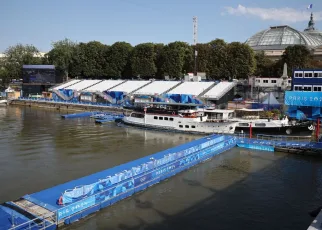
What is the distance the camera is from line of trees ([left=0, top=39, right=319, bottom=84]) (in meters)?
83.1

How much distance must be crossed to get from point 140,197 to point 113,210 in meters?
2.58

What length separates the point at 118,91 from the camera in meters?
78.3

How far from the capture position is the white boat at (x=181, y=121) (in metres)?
45.7

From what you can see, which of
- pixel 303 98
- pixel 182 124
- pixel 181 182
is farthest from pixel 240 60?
pixel 181 182

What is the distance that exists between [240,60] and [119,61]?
36.4 m

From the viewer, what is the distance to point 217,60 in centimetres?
8425

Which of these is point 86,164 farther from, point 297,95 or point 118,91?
point 118,91

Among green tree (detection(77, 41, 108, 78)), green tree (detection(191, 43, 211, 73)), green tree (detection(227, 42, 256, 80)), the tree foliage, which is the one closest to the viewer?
green tree (detection(227, 42, 256, 80))

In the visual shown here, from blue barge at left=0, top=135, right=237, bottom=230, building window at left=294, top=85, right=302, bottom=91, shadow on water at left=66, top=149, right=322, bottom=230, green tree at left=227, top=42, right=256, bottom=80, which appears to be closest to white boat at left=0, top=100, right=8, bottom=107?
green tree at left=227, top=42, right=256, bottom=80

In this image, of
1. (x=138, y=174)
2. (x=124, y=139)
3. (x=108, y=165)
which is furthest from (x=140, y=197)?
(x=124, y=139)

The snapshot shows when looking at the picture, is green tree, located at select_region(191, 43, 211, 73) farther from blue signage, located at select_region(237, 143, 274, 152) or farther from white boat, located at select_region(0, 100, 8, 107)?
white boat, located at select_region(0, 100, 8, 107)

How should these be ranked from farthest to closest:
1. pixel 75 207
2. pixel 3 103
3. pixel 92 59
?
pixel 92 59
pixel 3 103
pixel 75 207

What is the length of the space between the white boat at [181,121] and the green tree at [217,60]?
37128 mm

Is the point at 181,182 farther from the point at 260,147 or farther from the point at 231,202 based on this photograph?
the point at 260,147
